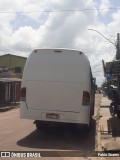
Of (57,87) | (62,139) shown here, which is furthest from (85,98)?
(62,139)

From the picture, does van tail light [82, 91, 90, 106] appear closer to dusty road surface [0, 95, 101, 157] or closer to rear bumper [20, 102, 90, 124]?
rear bumper [20, 102, 90, 124]

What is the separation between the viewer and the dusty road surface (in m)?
11.8

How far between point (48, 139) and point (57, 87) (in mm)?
1828

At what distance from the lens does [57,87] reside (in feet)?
44.0

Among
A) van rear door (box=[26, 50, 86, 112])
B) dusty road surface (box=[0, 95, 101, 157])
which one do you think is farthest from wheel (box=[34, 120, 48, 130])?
van rear door (box=[26, 50, 86, 112])

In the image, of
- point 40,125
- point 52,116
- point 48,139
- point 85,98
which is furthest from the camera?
point 40,125

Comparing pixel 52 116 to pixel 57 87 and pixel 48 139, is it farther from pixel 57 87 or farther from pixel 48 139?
pixel 57 87

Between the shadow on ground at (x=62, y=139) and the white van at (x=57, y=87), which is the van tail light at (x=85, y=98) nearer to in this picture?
the white van at (x=57, y=87)

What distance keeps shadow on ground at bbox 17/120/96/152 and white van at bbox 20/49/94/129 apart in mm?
687

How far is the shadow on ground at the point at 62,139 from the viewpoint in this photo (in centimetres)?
1218

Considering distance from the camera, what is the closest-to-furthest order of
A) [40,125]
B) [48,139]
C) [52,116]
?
1. [52,116]
2. [48,139]
3. [40,125]

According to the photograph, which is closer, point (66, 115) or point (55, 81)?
point (66, 115)

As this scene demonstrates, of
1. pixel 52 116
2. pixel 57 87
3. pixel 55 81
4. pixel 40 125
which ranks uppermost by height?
pixel 55 81

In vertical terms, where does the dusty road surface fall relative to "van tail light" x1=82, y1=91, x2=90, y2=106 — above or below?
below
